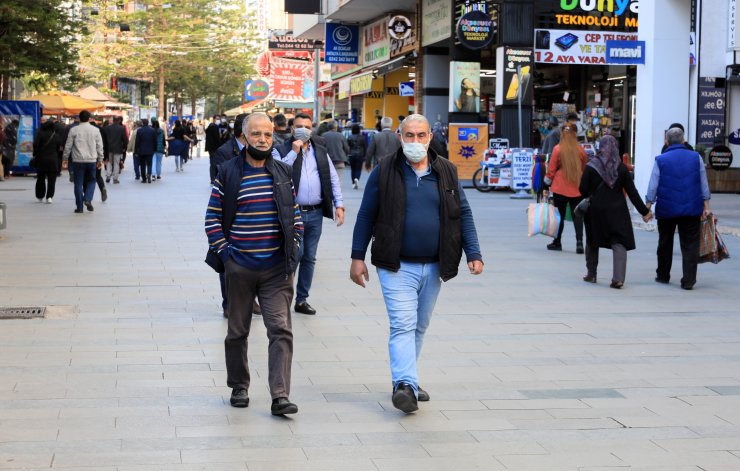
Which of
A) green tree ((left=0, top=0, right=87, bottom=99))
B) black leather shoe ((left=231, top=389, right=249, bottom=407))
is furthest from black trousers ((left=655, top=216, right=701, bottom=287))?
green tree ((left=0, top=0, right=87, bottom=99))

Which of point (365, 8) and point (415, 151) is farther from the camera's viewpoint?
point (365, 8)

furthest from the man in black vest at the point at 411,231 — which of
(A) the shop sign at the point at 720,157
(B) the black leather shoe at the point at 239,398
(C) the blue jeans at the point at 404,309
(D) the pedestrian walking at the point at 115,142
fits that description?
(D) the pedestrian walking at the point at 115,142

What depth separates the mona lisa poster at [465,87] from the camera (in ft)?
101

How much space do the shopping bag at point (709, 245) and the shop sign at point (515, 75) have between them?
51.7ft

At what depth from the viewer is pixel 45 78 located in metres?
37.3

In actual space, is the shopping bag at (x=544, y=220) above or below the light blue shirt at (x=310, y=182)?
below

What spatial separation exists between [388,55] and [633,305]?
3152 cm

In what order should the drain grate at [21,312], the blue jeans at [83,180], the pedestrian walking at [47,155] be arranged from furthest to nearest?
the pedestrian walking at [47,155] < the blue jeans at [83,180] < the drain grate at [21,312]

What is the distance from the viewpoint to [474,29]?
28.4 meters

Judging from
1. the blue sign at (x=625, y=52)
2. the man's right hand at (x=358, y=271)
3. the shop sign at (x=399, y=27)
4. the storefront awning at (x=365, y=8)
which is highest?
the storefront awning at (x=365, y=8)

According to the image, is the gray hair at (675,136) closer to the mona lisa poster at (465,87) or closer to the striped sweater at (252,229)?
the striped sweater at (252,229)

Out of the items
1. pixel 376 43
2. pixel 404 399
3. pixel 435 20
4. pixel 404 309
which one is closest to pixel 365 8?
pixel 376 43

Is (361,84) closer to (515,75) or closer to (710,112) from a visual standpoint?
(515,75)

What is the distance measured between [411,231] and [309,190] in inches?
148
